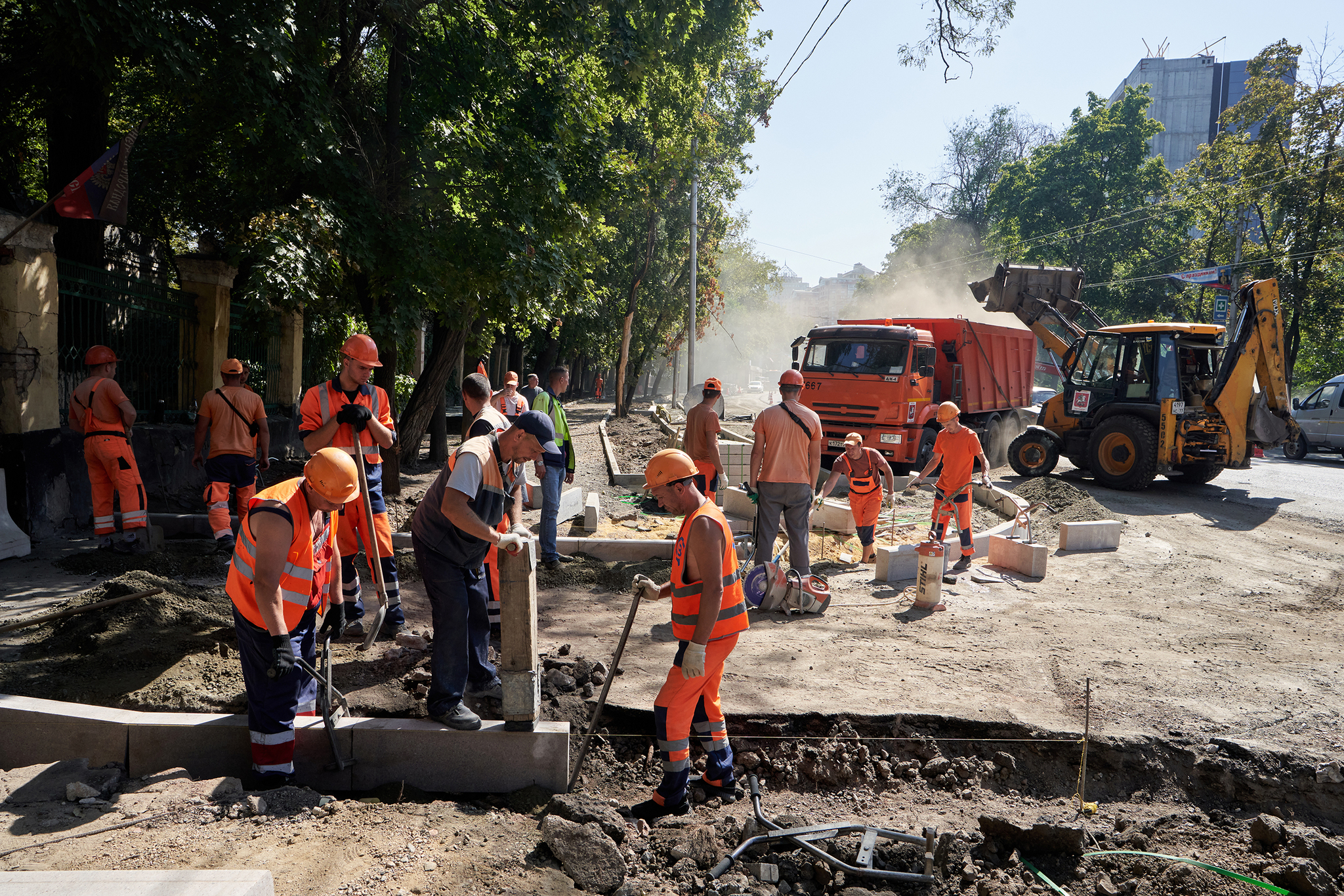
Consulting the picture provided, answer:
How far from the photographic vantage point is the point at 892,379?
13.5 m

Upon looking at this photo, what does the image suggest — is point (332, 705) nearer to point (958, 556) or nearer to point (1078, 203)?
point (958, 556)

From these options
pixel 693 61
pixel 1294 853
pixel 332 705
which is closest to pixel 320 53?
pixel 332 705

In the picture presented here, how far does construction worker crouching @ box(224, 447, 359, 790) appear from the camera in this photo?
330 cm

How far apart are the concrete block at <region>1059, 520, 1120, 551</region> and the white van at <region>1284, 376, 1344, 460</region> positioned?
45.0ft

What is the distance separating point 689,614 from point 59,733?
2.98 metres

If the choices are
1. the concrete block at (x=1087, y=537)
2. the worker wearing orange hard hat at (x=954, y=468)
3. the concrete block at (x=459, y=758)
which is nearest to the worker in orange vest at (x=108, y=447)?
the concrete block at (x=459, y=758)

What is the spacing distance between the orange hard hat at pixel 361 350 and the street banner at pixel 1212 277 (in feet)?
95.2

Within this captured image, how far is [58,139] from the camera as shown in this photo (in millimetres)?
9773

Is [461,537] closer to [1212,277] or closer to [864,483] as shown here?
[864,483]

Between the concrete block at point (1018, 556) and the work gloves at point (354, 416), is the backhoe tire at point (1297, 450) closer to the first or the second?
the concrete block at point (1018, 556)

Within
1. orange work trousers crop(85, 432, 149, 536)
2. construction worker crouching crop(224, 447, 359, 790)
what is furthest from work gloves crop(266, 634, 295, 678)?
orange work trousers crop(85, 432, 149, 536)

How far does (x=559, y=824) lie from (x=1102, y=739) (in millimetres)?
3138

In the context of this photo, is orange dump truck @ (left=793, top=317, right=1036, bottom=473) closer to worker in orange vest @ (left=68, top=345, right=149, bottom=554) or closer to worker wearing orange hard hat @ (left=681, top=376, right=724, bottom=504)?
worker wearing orange hard hat @ (left=681, top=376, right=724, bottom=504)

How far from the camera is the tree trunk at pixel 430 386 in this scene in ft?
36.2
